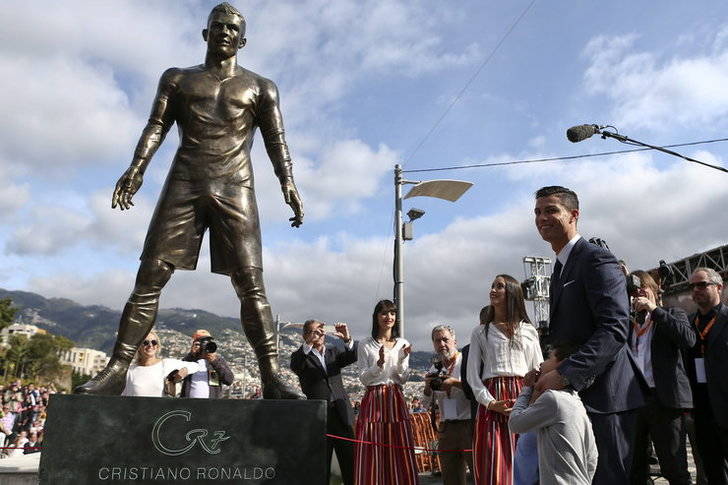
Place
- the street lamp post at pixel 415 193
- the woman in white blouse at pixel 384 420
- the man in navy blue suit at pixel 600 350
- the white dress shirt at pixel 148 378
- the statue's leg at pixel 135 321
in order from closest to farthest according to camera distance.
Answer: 1. the man in navy blue suit at pixel 600 350
2. the statue's leg at pixel 135 321
3. the white dress shirt at pixel 148 378
4. the woman in white blouse at pixel 384 420
5. the street lamp post at pixel 415 193

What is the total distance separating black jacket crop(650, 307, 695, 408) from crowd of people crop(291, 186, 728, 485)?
0.4 inches

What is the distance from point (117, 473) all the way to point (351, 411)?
3.18 meters

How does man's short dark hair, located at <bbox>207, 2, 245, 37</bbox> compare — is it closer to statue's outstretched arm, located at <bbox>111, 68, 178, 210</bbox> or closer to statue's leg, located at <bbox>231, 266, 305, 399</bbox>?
statue's outstretched arm, located at <bbox>111, 68, 178, 210</bbox>

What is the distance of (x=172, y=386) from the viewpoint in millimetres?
5812

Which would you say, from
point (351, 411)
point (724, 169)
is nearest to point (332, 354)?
point (351, 411)

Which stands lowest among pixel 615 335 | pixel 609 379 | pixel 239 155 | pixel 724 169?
pixel 609 379

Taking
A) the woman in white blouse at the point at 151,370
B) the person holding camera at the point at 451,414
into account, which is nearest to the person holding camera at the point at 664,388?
the person holding camera at the point at 451,414

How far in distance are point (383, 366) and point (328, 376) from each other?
2.97ft

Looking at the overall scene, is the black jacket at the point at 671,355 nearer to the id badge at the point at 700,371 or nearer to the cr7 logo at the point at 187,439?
→ the id badge at the point at 700,371

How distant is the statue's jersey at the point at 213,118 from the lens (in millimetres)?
4496

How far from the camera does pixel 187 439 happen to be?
11.2ft

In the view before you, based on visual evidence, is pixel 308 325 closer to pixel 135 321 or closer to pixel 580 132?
pixel 135 321

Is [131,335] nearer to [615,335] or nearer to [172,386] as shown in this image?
[172,386]

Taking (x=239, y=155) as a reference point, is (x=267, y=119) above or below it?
above
